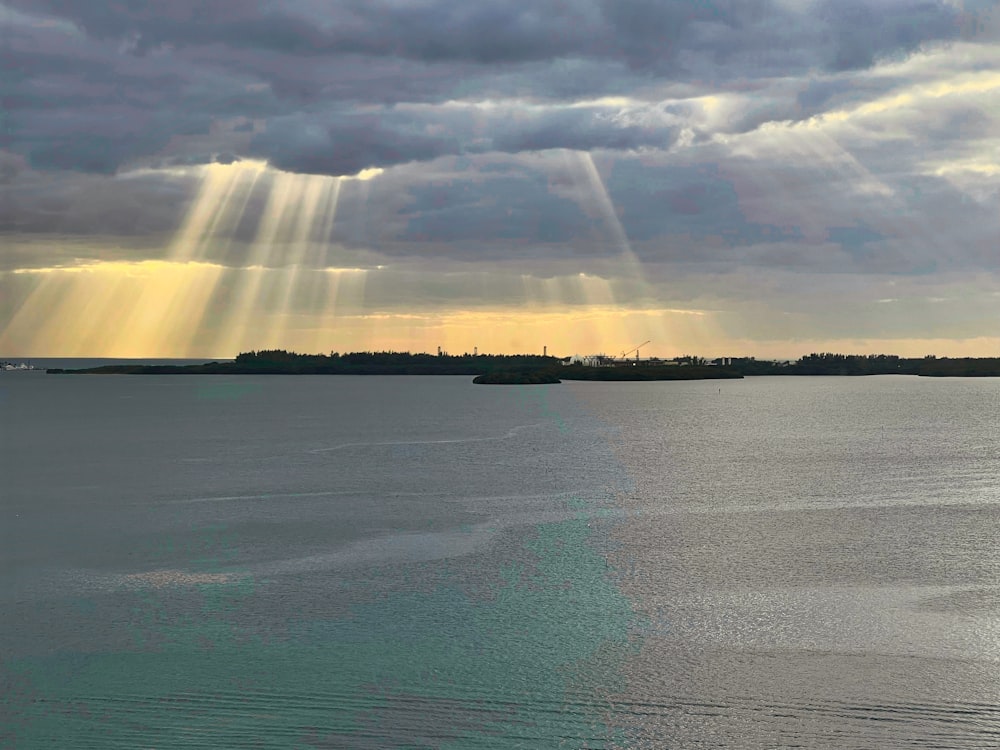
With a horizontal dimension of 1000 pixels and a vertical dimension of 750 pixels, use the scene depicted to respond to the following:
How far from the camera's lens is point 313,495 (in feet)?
139

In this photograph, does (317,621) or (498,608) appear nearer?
(317,621)

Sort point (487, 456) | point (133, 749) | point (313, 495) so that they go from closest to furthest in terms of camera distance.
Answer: point (133, 749) < point (313, 495) < point (487, 456)

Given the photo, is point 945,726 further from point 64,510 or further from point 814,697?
point 64,510

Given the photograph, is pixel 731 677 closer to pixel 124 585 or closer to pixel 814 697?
pixel 814 697

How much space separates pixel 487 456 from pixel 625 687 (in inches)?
1703

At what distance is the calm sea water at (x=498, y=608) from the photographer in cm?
1577

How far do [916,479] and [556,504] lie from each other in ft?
69.1

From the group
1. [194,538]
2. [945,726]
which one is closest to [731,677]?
[945,726]

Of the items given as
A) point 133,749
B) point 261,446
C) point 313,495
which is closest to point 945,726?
point 133,749

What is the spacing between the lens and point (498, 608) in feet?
74.6

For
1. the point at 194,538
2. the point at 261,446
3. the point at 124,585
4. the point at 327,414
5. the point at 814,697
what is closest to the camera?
the point at 814,697

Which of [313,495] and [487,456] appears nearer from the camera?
[313,495]

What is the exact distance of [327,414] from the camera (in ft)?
371

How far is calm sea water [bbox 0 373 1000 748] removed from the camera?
15.8m
